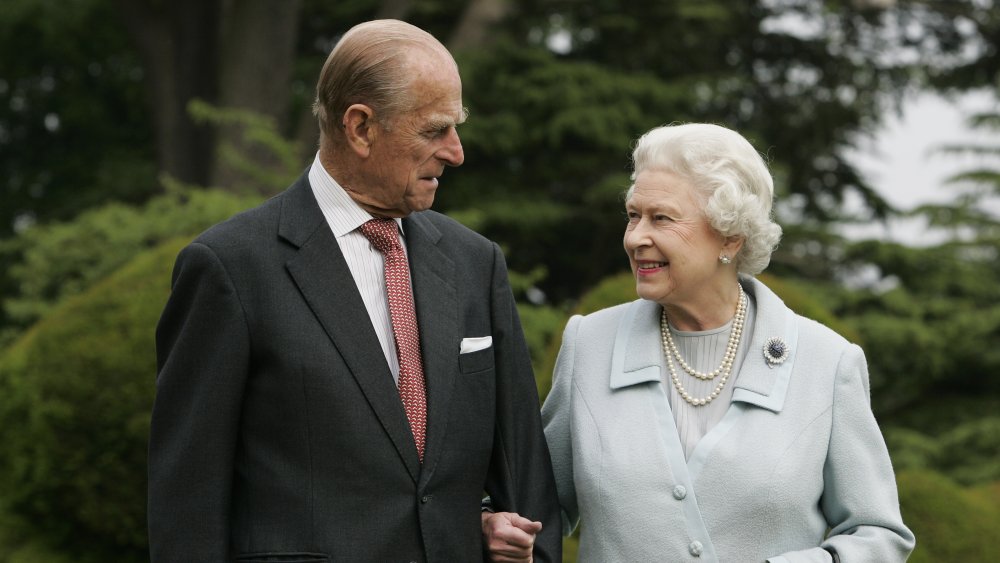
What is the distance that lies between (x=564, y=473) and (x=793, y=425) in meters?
0.61

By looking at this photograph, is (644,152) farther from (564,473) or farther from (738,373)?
(564,473)

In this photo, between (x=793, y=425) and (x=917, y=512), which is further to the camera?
(x=917, y=512)

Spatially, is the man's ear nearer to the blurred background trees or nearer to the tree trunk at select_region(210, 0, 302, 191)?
the blurred background trees

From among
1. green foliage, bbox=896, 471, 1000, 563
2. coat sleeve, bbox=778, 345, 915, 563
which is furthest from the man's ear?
green foliage, bbox=896, 471, 1000, 563

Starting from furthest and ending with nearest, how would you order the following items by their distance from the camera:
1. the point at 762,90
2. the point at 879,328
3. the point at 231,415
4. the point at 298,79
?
the point at 298,79 → the point at 762,90 → the point at 879,328 → the point at 231,415

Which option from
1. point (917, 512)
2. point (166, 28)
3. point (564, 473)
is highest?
point (166, 28)

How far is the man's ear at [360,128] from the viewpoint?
2.98 m

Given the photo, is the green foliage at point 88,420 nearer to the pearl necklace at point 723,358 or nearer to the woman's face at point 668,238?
the pearl necklace at point 723,358

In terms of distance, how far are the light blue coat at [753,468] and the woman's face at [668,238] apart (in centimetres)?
20

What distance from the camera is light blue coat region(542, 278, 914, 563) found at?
10.2 ft

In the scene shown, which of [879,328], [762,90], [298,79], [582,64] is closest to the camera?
[879,328]

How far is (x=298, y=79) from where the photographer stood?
13.0 m

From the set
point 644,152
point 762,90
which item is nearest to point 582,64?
point 762,90

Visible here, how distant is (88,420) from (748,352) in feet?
12.9
